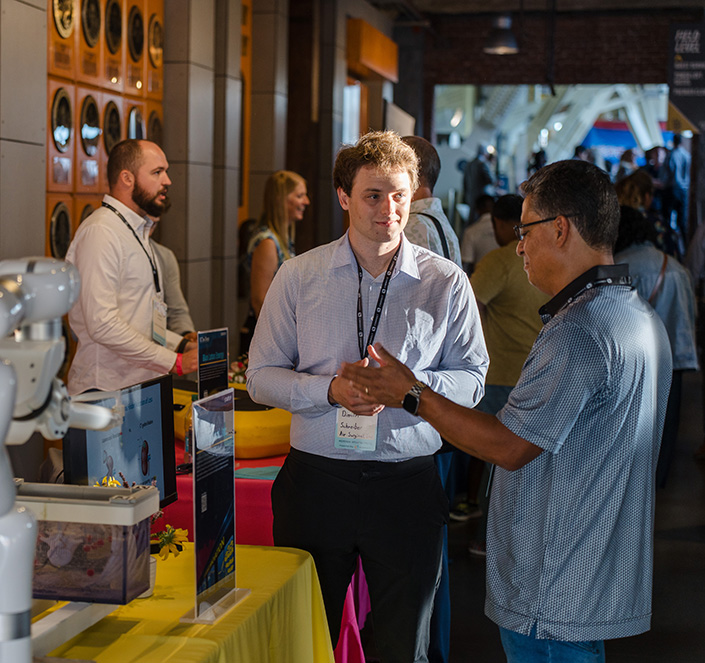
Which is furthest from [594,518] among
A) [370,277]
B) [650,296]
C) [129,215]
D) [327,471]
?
[650,296]

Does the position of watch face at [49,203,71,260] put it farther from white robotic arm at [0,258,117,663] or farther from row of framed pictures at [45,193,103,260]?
white robotic arm at [0,258,117,663]

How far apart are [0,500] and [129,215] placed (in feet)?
8.07

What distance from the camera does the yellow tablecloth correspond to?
1.56 meters

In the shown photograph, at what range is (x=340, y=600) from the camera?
7.23 ft

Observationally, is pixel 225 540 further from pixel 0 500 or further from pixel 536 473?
pixel 0 500

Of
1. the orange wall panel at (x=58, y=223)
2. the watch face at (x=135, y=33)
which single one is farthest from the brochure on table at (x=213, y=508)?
the watch face at (x=135, y=33)

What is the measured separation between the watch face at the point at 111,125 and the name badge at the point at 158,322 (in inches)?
95.2

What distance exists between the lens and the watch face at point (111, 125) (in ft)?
18.1

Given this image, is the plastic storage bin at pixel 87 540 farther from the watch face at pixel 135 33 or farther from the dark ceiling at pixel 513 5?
→ the dark ceiling at pixel 513 5

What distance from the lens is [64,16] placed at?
4898mm

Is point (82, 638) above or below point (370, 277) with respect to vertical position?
below

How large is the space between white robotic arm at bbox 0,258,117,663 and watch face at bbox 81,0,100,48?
446cm

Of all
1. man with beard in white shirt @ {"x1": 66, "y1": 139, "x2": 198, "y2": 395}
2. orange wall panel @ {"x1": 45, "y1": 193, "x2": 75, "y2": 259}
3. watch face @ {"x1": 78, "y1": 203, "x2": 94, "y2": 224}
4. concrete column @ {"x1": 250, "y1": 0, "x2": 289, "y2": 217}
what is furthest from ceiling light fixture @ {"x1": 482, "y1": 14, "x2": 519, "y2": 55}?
man with beard in white shirt @ {"x1": 66, "y1": 139, "x2": 198, "y2": 395}

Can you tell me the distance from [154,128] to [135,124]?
0.34 meters
